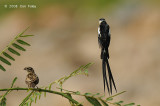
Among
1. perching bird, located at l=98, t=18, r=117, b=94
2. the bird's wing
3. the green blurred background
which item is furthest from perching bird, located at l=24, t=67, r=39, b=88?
the green blurred background

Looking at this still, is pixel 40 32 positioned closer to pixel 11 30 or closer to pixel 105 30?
pixel 11 30

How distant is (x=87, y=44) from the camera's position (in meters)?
20.7

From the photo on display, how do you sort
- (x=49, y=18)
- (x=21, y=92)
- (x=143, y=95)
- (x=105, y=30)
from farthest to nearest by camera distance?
(x=49, y=18)
(x=21, y=92)
(x=143, y=95)
(x=105, y=30)

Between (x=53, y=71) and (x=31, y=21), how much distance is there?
326cm

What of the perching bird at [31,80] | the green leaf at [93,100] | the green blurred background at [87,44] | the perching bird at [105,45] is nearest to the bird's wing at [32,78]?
the perching bird at [31,80]

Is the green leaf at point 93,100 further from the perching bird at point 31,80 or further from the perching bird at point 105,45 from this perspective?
the perching bird at point 31,80

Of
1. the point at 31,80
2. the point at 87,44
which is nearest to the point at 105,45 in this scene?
the point at 31,80

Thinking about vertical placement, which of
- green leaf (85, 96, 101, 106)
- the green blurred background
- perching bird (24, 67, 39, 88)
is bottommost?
green leaf (85, 96, 101, 106)

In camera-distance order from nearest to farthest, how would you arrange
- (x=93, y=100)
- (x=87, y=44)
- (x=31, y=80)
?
1. (x=93, y=100)
2. (x=31, y=80)
3. (x=87, y=44)

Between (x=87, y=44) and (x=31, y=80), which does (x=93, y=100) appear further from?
(x=87, y=44)

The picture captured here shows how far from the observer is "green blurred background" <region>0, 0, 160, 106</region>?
63.2 ft

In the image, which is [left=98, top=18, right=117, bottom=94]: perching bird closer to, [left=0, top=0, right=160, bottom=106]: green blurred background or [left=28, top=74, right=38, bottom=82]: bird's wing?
[left=28, top=74, right=38, bottom=82]: bird's wing

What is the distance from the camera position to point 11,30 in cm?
2191

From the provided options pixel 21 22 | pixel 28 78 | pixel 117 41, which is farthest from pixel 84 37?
pixel 28 78
